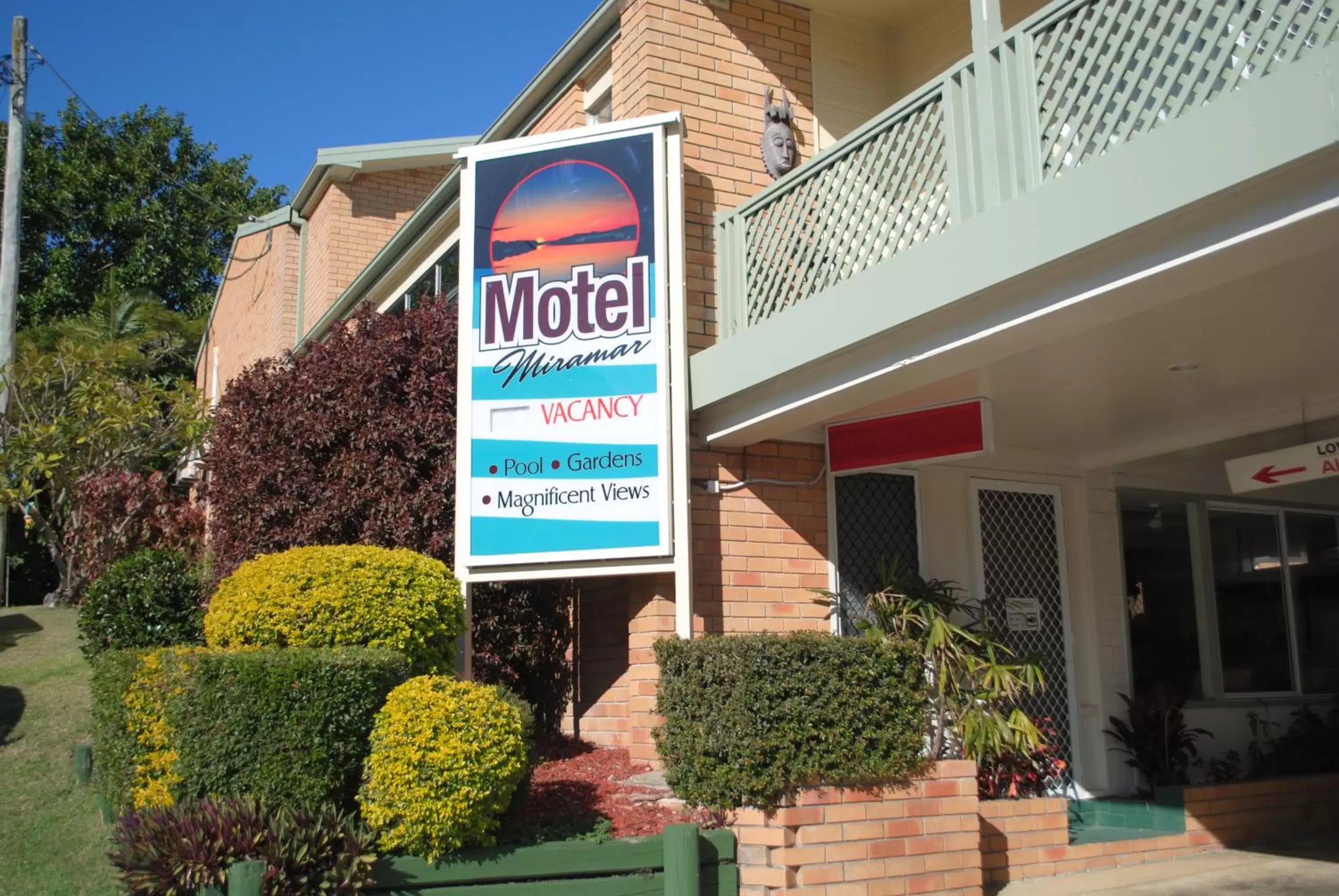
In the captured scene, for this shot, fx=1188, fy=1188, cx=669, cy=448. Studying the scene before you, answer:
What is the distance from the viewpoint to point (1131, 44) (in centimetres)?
567

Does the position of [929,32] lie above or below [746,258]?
above

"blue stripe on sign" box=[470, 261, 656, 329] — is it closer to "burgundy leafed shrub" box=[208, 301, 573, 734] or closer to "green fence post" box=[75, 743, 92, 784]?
"burgundy leafed shrub" box=[208, 301, 573, 734]

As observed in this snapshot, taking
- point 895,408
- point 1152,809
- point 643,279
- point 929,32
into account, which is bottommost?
point 1152,809

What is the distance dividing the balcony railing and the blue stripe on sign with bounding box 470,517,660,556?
1.75m

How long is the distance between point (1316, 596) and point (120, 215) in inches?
1248

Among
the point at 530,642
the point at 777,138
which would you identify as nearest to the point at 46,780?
the point at 530,642

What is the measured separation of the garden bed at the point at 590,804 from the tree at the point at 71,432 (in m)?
11.8

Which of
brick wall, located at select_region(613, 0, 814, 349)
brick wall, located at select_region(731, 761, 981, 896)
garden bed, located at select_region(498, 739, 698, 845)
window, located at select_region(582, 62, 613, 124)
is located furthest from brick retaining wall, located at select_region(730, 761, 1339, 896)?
window, located at select_region(582, 62, 613, 124)

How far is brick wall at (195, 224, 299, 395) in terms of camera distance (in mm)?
19406

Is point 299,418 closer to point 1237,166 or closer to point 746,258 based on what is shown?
point 746,258

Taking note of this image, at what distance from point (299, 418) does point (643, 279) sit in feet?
10.3

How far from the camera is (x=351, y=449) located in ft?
30.7

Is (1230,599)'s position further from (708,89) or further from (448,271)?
(448,271)

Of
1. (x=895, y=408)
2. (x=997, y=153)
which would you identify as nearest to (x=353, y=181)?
(x=895, y=408)
